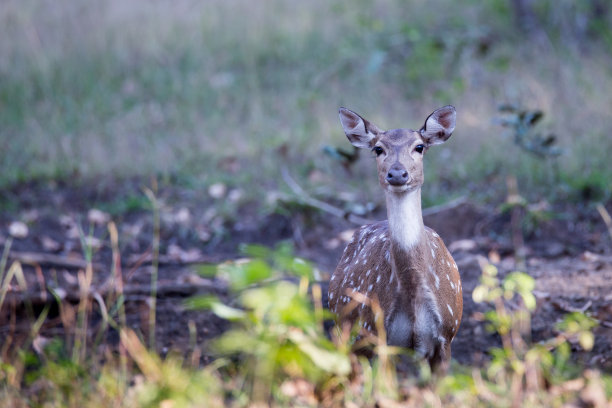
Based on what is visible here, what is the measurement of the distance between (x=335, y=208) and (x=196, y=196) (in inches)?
68.6

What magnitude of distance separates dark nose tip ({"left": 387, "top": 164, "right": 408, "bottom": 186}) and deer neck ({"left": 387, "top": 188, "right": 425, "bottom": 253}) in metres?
0.13

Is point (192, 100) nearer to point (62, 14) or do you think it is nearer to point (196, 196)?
point (196, 196)

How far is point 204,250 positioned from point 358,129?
3.14 metres

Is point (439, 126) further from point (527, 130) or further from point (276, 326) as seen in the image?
point (527, 130)

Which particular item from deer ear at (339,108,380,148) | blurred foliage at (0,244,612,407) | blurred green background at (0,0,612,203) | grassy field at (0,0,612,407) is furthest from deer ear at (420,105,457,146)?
blurred green background at (0,0,612,203)

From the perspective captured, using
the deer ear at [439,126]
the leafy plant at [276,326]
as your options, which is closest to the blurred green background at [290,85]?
the deer ear at [439,126]

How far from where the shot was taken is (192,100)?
456 inches

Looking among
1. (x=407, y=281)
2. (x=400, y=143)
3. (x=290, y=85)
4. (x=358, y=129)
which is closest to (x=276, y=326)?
(x=407, y=281)

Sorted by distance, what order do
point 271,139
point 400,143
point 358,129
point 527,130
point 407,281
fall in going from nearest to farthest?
point 407,281 < point 400,143 < point 358,129 < point 527,130 < point 271,139

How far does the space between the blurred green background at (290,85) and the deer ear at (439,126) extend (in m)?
3.06

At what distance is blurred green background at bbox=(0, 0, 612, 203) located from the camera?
8922 mm

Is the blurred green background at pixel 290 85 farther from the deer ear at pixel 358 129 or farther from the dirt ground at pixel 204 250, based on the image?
the deer ear at pixel 358 129

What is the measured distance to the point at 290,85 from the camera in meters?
11.6

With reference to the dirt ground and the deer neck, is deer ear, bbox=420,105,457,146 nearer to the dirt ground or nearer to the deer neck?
the deer neck
